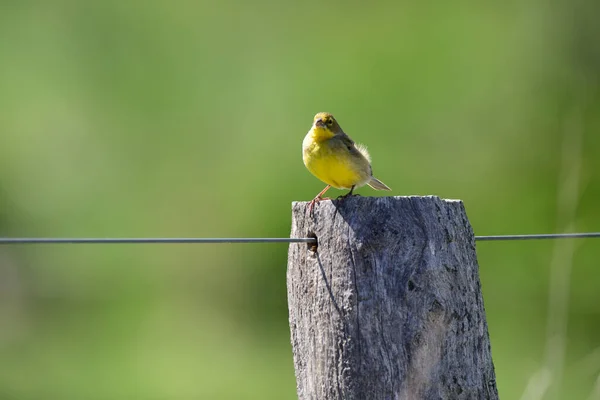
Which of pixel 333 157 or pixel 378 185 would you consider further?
pixel 378 185

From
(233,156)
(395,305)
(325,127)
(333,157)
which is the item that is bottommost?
(395,305)

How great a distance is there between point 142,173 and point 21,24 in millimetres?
4354

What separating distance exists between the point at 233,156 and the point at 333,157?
832 cm

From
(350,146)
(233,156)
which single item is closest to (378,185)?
(350,146)

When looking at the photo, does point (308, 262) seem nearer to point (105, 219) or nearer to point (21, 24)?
point (105, 219)

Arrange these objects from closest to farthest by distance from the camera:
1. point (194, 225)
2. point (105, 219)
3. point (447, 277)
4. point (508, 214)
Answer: point (447, 277) → point (508, 214) → point (194, 225) → point (105, 219)

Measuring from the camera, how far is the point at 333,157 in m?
5.00

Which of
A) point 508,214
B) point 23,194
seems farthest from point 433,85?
point 23,194

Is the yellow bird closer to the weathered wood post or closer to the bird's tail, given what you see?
the bird's tail

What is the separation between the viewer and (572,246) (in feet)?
15.6

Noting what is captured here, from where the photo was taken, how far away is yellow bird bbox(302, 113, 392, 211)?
501 cm

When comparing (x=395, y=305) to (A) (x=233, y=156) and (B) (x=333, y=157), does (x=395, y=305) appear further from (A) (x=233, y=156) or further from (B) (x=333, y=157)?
(A) (x=233, y=156)

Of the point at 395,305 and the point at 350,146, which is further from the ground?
the point at 350,146

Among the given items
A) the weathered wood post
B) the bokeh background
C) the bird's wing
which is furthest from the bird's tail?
the bokeh background
